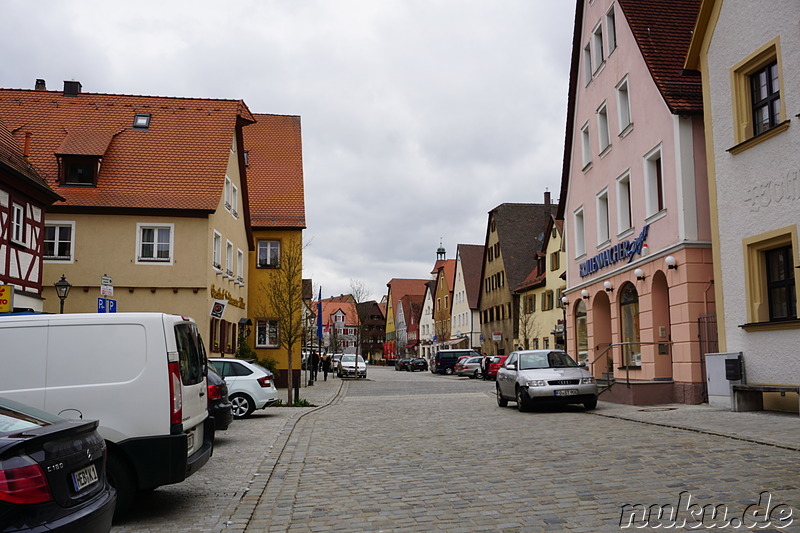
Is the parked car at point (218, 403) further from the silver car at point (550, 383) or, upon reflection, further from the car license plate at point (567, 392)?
the car license plate at point (567, 392)

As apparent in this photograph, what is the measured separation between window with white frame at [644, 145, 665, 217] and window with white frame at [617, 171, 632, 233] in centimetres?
→ 193

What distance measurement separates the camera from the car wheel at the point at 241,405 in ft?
59.1

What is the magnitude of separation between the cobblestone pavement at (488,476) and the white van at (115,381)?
0.59 m

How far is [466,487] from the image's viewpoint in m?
8.40

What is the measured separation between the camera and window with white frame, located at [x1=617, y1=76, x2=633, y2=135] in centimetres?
2292

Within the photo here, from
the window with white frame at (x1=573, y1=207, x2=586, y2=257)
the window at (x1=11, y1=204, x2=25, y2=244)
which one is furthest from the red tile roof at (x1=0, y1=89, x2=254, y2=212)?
the window with white frame at (x1=573, y1=207, x2=586, y2=257)

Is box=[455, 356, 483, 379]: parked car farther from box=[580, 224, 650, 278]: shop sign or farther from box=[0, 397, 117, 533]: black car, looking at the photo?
box=[0, 397, 117, 533]: black car

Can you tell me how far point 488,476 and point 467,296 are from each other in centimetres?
6587

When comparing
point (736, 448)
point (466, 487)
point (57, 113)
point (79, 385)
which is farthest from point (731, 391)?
point (57, 113)

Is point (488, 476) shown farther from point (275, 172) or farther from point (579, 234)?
point (275, 172)

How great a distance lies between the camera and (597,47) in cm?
2581

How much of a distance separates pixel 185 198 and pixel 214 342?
5.26 m

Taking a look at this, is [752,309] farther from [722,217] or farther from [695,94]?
[695,94]

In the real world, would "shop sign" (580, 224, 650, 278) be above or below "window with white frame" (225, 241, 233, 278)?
below
